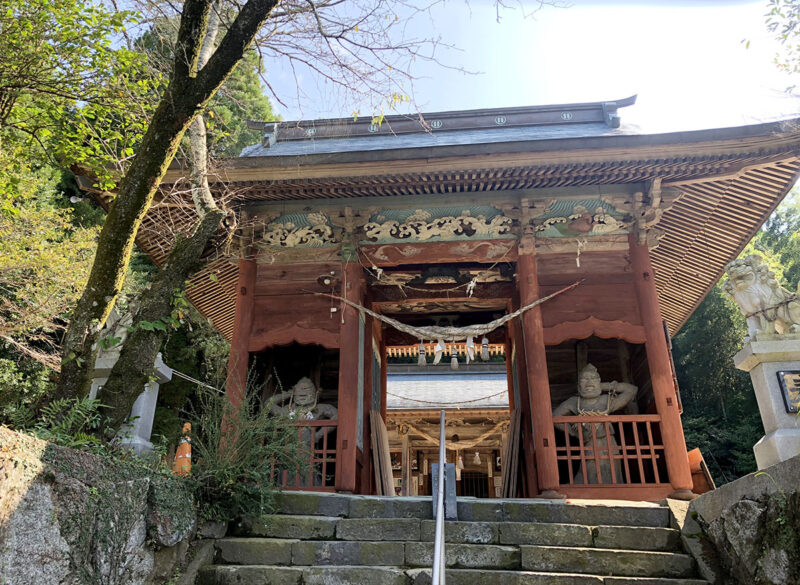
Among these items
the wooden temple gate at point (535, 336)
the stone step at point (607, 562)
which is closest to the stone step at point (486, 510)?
the stone step at point (607, 562)

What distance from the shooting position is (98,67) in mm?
6836

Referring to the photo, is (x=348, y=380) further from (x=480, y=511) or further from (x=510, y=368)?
(x=510, y=368)

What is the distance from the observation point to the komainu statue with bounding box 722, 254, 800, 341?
571cm

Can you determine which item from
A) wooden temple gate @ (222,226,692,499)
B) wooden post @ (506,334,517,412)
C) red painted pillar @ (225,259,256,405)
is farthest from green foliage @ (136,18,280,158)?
wooden post @ (506,334,517,412)

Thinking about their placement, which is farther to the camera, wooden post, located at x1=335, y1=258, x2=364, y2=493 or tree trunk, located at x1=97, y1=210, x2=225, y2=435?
wooden post, located at x1=335, y1=258, x2=364, y2=493

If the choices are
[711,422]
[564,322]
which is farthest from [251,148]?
[711,422]

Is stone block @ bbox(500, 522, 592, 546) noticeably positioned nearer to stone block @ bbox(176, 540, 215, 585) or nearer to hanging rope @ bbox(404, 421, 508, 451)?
stone block @ bbox(176, 540, 215, 585)

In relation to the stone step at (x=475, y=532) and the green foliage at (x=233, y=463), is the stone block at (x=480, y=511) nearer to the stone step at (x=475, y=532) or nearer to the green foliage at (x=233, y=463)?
the stone step at (x=475, y=532)

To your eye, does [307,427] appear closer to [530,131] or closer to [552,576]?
[552,576]

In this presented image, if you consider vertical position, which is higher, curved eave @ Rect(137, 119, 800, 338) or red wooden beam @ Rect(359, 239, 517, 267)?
curved eave @ Rect(137, 119, 800, 338)

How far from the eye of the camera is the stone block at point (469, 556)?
4.43 m

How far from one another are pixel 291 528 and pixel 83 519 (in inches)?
73.7

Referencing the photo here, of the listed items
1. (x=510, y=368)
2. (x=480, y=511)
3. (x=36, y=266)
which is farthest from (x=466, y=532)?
(x=36, y=266)

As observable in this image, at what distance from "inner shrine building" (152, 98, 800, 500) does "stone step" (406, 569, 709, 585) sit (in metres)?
2.38
